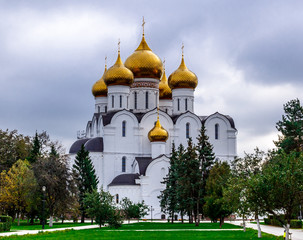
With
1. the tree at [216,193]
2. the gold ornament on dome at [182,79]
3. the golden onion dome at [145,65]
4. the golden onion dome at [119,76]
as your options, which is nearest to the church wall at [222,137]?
the gold ornament on dome at [182,79]

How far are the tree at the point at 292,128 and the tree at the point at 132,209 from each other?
14.9m

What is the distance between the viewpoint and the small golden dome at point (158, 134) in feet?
180

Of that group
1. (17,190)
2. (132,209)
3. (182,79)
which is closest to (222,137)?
(182,79)

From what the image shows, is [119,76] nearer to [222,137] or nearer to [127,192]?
[127,192]

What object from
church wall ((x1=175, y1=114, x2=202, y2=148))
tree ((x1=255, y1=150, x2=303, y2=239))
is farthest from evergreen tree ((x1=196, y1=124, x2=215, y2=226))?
tree ((x1=255, y1=150, x2=303, y2=239))

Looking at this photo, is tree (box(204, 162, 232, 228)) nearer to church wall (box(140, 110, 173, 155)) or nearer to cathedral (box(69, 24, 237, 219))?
cathedral (box(69, 24, 237, 219))

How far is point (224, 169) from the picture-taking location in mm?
36062

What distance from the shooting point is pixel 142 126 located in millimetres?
57062

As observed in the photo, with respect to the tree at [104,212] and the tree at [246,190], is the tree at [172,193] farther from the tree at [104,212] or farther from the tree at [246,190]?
the tree at [246,190]

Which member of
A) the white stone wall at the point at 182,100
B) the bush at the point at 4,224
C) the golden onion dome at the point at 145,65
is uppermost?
the golden onion dome at the point at 145,65

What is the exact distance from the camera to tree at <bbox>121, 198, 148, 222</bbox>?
4788 cm

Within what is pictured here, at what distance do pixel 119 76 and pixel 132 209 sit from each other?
16.3 meters

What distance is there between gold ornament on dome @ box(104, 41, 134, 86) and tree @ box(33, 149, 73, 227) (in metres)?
19.1

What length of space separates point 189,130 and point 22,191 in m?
23.9
